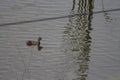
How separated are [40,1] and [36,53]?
1433 mm

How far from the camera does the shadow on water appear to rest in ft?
12.1

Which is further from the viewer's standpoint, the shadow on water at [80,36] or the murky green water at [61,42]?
the shadow on water at [80,36]

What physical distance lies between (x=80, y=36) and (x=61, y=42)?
0.88ft

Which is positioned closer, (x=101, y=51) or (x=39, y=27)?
(x=101, y=51)

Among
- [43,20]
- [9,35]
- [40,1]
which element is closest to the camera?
[9,35]

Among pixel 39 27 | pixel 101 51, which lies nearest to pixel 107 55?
pixel 101 51

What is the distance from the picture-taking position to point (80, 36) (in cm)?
421

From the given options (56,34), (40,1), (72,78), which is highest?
(40,1)

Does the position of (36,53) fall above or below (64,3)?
below

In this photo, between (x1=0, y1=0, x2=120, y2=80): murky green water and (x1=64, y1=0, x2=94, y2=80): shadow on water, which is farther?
(x1=64, y1=0, x2=94, y2=80): shadow on water

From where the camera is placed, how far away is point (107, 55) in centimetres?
391

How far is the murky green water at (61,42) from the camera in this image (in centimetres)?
351

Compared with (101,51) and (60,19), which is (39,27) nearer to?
(60,19)

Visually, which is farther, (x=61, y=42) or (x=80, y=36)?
(x=80, y=36)
